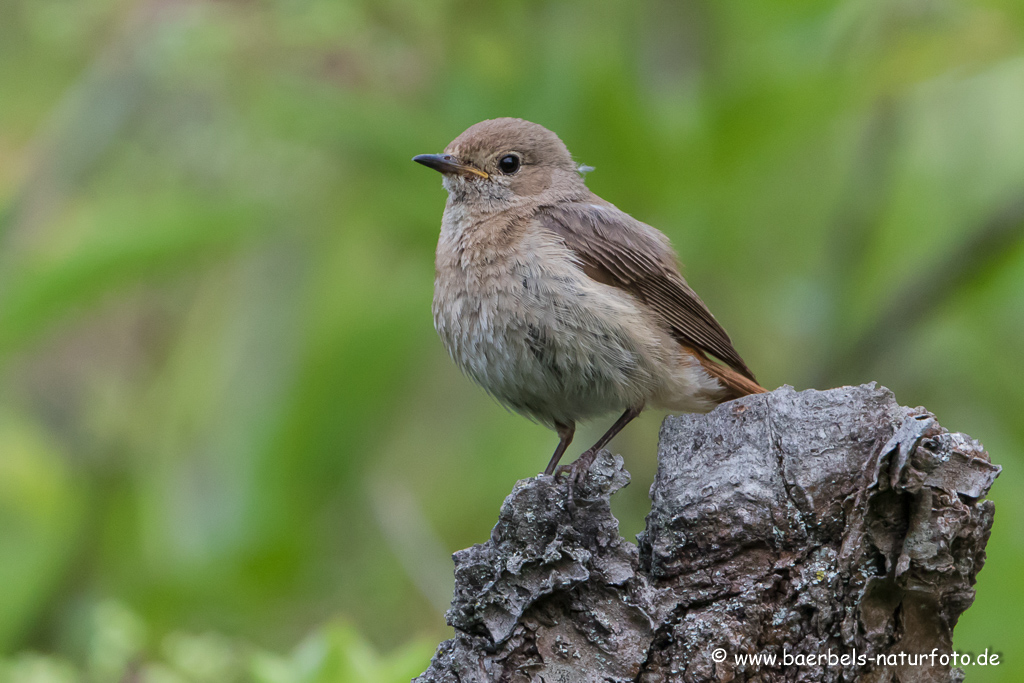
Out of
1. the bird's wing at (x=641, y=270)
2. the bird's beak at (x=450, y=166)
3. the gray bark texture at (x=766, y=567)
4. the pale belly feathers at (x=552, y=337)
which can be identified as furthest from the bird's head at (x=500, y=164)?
the gray bark texture at (x=766, y=567)

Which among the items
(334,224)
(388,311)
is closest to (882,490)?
(388,311)

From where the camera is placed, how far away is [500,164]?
15.1 ft

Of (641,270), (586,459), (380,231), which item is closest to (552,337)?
(641,270)

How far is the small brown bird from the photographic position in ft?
12.7

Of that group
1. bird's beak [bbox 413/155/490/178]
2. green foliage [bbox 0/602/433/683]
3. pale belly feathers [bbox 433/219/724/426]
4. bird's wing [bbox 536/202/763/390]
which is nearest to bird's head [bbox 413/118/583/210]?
bird's beak [bbox 413/155/490/178]

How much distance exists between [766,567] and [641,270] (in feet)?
6.35

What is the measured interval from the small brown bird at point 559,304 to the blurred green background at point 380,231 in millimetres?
620

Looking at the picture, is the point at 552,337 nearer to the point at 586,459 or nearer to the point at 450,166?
the point at 586,459

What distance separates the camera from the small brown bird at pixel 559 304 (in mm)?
3869

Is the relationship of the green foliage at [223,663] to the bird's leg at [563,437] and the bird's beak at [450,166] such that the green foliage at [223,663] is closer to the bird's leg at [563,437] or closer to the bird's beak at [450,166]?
the bird's leg at [563,437]

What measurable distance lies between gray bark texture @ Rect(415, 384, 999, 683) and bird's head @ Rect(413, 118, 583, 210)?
2171 millimetres

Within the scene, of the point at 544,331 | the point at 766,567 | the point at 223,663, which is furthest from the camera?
the point at 544,331

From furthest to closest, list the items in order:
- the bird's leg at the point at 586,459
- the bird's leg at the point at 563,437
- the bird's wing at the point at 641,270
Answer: the bird's leg at the point at 563,437 → the bird's wing at the point at 641,270 → the bird's leg at the point at 586,459

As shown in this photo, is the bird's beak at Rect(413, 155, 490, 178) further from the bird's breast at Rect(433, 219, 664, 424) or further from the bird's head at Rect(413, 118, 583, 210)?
the bird's breast at Rect(433, 219, 664, 424)
